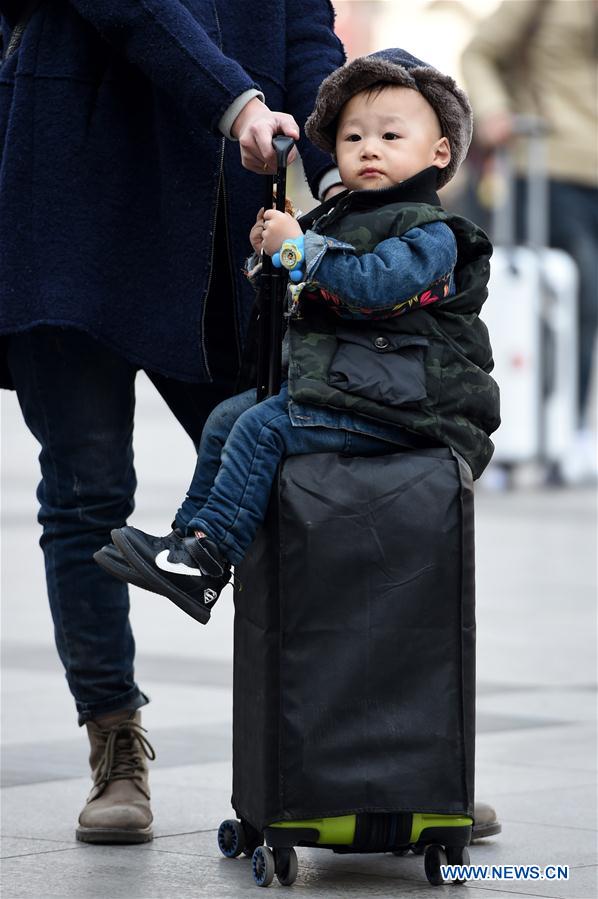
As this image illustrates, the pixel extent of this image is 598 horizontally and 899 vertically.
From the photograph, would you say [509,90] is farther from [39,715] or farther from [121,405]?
[121,405]

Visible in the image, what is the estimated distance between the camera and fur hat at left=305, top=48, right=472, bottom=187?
11.1 ft

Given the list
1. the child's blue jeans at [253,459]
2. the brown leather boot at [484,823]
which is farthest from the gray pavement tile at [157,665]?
the child's blue jeans at [253,459]

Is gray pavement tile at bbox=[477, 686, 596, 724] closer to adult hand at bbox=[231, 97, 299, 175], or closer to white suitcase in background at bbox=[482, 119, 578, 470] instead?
adult hand at bbox=[231, 97, 299, 175]

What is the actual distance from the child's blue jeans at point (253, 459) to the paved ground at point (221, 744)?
0.61 metres

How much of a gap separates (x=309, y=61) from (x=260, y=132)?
54cm

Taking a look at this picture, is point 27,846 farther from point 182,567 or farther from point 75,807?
point 182,567

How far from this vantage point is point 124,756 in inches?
151

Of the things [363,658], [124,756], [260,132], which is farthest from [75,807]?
[260,132]

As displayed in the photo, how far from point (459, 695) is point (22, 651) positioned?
311 cm

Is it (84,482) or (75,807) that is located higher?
(84,482)

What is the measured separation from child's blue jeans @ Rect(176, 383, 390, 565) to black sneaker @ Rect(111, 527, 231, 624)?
30 mm

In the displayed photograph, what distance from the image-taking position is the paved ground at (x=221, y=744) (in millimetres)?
3338

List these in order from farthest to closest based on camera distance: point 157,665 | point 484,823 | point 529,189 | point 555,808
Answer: point 529,189
point 157,665
point 555,808
point 484,823

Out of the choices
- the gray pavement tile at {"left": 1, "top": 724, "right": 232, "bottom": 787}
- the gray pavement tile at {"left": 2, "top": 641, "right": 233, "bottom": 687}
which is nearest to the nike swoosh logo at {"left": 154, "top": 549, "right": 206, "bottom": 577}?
the gray pavement tile at {"left": 1, "top": 724, "right": 232, "bottom": 787}
